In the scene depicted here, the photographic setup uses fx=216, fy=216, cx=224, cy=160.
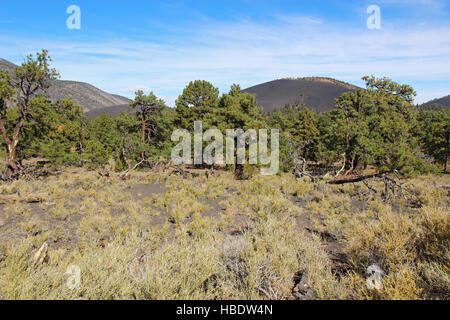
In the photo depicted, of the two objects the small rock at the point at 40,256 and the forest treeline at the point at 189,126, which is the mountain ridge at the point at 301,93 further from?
the small rock at the point at 40,256

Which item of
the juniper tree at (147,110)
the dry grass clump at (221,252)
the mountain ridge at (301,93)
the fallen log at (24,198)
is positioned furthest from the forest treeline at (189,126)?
the mountain ridge at (301,93)

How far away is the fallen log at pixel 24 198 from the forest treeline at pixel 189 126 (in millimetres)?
6303

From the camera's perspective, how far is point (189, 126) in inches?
904

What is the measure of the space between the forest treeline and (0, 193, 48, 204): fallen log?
20.7 feet

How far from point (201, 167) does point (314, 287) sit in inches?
848

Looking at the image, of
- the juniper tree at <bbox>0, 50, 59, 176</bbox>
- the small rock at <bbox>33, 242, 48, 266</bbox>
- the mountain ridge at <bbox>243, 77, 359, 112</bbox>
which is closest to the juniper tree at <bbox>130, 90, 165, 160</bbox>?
the juniper tree at <bbox>0, 50, 59, 176</bbox>

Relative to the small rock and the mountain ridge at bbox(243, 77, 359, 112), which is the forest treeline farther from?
the mountain ridge at bbox(243, 77, 359, 112)

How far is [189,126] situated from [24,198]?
15.7 metres

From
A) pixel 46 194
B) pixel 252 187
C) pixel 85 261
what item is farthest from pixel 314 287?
pixel 46 194

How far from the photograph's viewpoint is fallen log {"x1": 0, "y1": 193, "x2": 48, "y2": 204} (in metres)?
8.33

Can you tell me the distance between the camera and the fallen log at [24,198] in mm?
8328
